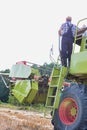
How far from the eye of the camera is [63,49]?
927 cm

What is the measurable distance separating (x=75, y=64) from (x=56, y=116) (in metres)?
1.23

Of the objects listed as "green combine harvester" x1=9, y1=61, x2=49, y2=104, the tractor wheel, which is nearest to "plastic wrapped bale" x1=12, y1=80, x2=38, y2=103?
"green combine harvester" x1=9, y1=61, x2=49, y2=104

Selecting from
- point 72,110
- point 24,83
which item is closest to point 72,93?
point 72,110

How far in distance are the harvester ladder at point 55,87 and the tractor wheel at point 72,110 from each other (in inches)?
4.8

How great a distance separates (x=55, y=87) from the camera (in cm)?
905

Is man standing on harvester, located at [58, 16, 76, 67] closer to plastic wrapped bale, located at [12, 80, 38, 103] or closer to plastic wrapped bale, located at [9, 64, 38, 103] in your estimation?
plastic wrapped bale, located at [9, 64, 38, 103]

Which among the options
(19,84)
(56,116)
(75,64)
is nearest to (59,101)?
(56,116)

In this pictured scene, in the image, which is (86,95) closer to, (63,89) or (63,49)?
(63,89)

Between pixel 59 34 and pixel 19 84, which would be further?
pixel 19 84

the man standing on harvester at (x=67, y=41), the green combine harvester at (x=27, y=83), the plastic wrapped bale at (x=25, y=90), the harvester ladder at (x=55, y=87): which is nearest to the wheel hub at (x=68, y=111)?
the harvester ladder at (x=55, y=87)

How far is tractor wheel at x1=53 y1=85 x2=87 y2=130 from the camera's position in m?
7.95

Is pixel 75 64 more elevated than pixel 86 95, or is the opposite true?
pixel 75 64

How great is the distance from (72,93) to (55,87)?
0.72 m

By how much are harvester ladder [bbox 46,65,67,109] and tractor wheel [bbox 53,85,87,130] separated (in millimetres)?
123
